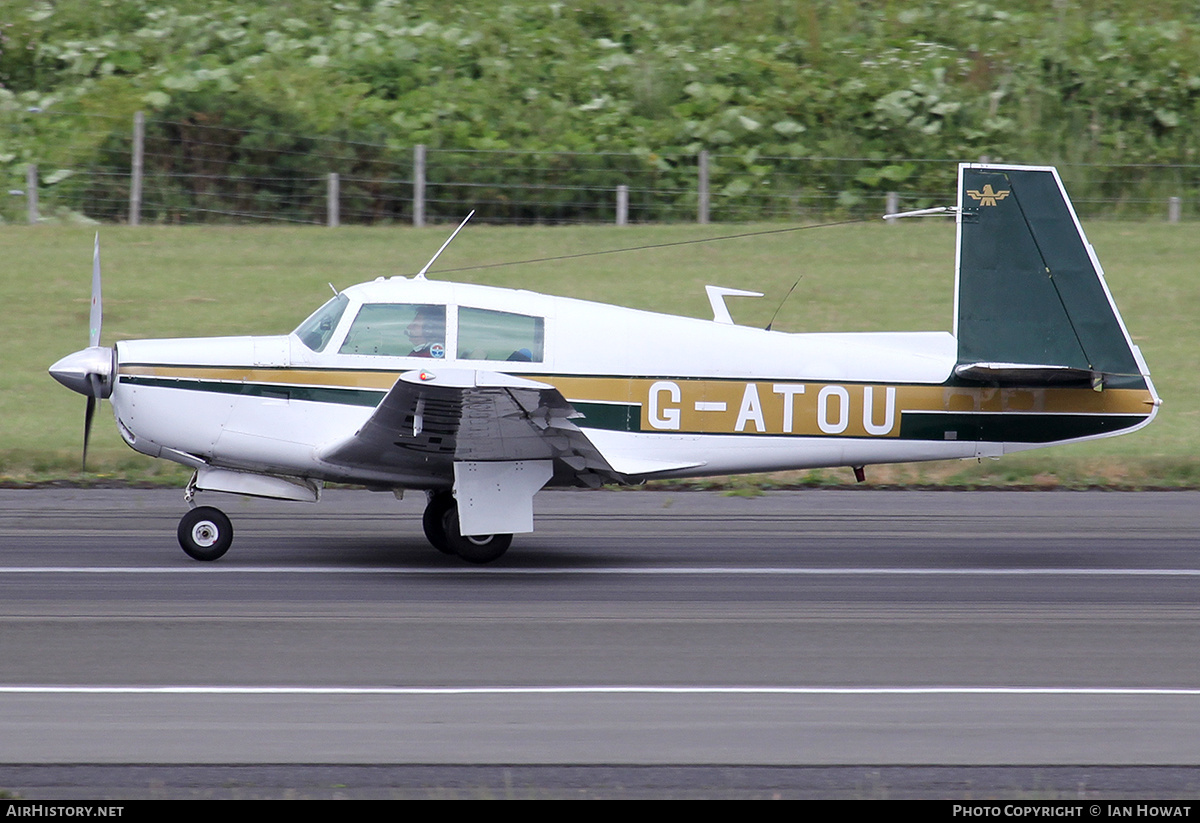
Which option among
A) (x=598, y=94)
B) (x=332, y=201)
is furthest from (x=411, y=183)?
(x=598, y=94)

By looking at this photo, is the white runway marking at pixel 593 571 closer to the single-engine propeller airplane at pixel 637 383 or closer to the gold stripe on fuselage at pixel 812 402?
the single-engine propeller airplane at pixel 637 383

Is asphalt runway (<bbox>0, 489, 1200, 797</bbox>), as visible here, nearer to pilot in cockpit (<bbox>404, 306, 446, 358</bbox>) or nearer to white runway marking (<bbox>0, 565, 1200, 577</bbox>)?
white runway marking (<bbox>0, 565, 1200, 577</bbox>)

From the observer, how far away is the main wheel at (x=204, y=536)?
935cm

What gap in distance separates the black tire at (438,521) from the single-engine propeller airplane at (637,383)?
0.12 m

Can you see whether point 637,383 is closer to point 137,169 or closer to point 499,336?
point 499,336

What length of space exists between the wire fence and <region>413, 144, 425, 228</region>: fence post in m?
0.02

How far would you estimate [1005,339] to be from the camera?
9625 millimetres

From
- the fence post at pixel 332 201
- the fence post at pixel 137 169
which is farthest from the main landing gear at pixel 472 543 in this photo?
the fence post at pixel 137 169

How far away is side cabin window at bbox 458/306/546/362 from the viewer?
366 inches

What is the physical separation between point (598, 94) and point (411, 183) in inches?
186

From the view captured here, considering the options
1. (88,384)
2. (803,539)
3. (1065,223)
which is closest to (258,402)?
(88,384)

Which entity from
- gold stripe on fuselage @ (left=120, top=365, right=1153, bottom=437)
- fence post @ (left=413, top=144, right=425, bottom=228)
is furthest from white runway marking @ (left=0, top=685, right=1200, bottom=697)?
fence post @ (left=413, top=144, right=425, bottom=228)

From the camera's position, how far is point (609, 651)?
7.45m

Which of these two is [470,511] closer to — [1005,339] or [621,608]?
[621,608]
